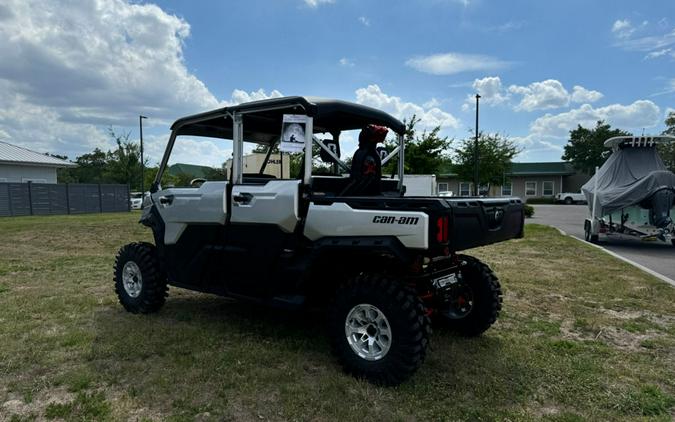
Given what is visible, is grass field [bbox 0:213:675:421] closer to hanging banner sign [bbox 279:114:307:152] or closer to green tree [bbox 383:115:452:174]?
hanging banner sign [bbox 279:114:307:152]

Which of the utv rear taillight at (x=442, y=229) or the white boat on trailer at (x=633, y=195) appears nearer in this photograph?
the utv rear taillight at (x=442, y=229)

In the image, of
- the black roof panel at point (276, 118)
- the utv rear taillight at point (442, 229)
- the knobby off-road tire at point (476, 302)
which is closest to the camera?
the utv rear taillight at point (442, 229)

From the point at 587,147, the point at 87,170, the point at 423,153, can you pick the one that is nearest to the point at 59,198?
the point at 423,153

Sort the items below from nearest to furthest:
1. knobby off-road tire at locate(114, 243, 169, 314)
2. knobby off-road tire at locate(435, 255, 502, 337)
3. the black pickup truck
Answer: the black pickup truck
knobby off-road tire at locate(435, 255, 502, 337)
knobby off-road tire at locate(114, 243, 169, 314)

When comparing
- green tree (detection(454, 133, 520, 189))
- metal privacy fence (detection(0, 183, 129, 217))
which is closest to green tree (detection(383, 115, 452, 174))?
green tree (detection(454, 133, 520, 189))

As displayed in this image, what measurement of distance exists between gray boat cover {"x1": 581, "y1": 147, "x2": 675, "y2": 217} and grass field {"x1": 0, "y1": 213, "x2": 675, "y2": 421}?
587 cm

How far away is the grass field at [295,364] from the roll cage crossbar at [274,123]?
5.14 ft

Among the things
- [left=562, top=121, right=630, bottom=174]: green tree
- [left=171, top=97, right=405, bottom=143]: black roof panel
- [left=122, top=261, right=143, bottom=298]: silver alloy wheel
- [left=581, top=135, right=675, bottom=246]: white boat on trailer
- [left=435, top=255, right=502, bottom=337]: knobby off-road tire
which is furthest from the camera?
[left=562, top=121, right=630, bottom=174]: green tree

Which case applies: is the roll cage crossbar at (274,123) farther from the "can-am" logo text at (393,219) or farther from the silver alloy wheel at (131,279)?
the silver alloy wheel at (131,279)

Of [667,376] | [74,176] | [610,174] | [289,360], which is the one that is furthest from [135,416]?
[74,176]

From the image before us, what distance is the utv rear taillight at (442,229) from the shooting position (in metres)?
3.20

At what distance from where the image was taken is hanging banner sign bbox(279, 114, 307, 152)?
154 inches

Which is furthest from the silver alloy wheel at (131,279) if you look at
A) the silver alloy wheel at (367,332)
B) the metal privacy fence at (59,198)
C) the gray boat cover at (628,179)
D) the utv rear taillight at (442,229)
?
the metal privacy fence at (59,198)

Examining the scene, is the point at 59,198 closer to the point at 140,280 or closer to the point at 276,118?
the point at 140,280
